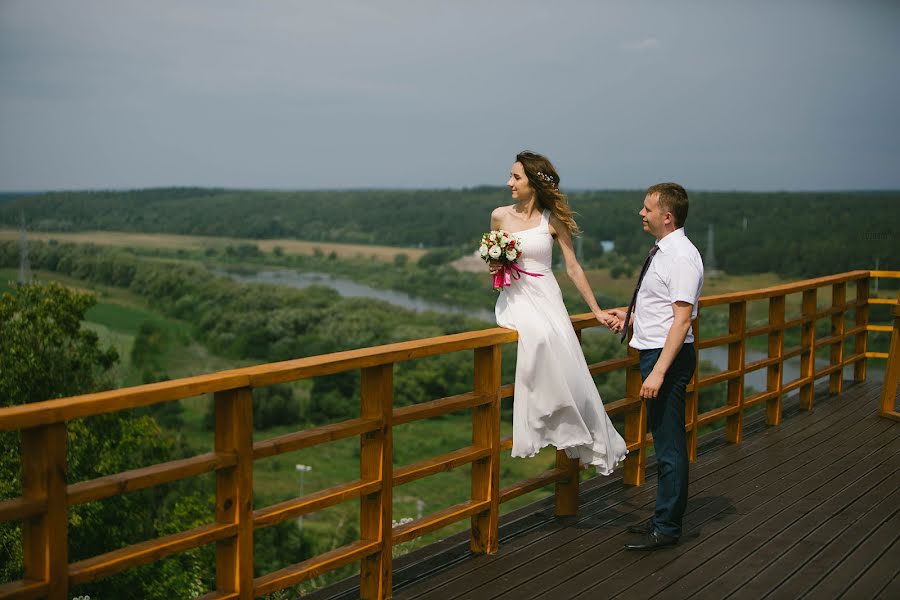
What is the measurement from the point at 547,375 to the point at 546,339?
0.16 m

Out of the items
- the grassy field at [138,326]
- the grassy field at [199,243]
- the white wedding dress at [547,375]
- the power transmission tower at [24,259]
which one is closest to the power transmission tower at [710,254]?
the grassy field at [199,243]

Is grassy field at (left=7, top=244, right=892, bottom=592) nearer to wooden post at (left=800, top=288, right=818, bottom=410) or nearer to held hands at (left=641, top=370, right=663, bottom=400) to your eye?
wooden post at (left=800, top=288, right=818, bottom=410)

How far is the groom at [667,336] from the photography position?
3969 mm

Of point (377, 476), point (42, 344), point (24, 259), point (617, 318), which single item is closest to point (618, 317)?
point (617, 318)

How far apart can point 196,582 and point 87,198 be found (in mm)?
80399

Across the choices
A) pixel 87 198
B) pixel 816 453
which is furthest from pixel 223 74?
pixel 816 453

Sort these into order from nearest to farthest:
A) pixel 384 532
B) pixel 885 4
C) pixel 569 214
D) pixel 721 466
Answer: pixel 384 532, pixel 569 214, pixel 721 466, pixel 885 4

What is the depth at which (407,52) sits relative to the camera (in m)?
142

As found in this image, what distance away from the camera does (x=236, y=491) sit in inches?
124

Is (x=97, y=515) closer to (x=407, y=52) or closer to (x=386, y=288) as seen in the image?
(x=386, y=288)

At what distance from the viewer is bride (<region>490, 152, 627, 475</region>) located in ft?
14.3

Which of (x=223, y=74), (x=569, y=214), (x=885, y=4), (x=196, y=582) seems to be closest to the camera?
(x=569, y=214)

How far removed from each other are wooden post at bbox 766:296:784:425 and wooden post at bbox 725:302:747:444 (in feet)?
1.37

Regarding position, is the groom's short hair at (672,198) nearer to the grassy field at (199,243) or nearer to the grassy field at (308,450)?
the grassy field at (308,450)
